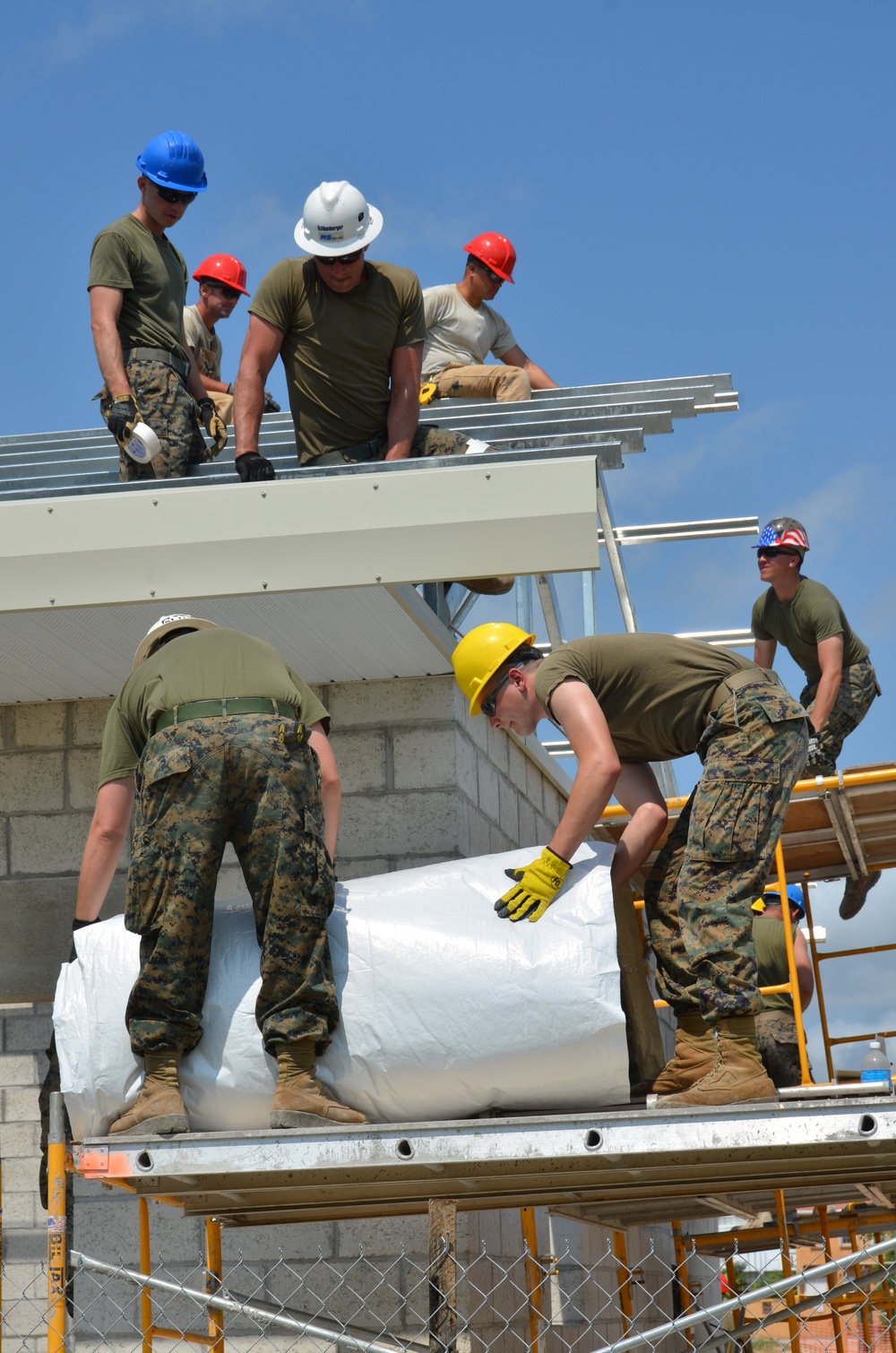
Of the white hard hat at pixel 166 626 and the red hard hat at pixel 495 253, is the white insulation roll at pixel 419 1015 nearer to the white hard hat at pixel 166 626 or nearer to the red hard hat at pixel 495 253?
the white hard hat at pixel 166 626

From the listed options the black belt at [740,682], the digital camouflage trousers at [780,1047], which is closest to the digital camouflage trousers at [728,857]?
→ the black belt at [740,682]

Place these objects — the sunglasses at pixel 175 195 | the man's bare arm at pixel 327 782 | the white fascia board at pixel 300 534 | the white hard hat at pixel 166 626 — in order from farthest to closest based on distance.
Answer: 1. the sunglasses at pixel 175 195
2. the white fascia board at pixel 300 534
3. the white hard hat at pixel 166 626
4. the man's bare arm at pixel 327 782

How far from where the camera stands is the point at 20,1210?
6523 millimetres

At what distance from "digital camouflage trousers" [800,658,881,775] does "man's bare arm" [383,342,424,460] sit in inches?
114

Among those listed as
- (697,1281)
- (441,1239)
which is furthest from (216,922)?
(697,1281)

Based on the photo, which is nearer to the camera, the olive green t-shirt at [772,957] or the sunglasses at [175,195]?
the olive green t-shirt at [772,957]

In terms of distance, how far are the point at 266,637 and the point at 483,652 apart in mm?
1642

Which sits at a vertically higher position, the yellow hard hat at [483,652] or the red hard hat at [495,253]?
the red hard hat at [495,253]

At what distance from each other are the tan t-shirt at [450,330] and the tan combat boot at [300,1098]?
5.27 meters

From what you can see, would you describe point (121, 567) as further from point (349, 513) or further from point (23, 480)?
point (23, 480)

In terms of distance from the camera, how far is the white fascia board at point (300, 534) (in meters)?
5.24

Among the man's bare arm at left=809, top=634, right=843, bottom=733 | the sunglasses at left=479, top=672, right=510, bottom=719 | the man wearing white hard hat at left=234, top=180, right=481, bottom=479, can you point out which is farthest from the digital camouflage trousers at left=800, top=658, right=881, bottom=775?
the sunglasses at left=479, top=672, right=510, bottom=719

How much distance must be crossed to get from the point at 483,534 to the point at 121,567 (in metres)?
1.31

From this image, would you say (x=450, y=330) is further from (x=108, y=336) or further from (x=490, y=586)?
(x=108, y=336)
